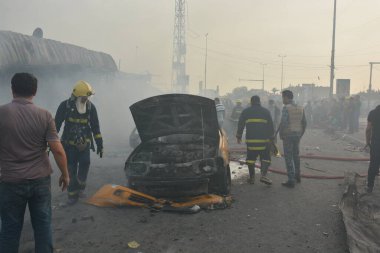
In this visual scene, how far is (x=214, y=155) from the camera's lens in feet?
21.1

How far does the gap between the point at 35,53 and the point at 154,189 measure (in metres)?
11.5

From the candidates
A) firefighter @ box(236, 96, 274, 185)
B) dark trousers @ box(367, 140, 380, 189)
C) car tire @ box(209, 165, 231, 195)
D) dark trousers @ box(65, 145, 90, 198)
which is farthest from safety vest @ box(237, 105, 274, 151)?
dark trousers @ box(65, 145, 90, 198)

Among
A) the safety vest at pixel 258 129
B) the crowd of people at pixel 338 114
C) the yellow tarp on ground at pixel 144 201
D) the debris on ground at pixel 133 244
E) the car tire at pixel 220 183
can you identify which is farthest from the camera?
the crowd of people at pixel 338 114

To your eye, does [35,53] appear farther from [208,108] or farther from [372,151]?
[372,151]

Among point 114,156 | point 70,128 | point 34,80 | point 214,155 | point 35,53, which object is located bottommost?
point 114,156

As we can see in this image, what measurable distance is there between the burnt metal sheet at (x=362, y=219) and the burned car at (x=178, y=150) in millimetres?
2041

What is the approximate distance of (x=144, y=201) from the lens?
5918mm

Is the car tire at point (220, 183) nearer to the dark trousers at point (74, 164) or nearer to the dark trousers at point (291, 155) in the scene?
the dark trousers at point (291, 155)

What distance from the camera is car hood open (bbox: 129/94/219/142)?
21.0ft

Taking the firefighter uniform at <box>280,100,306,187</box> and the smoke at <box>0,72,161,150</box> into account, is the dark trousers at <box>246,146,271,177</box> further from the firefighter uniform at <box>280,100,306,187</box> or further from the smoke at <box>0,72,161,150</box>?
the smoke at <box>0,72,161,150</box>

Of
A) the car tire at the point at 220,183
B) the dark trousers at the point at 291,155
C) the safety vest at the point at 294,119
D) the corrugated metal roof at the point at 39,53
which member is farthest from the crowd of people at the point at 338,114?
the car tire at the point at 220,183

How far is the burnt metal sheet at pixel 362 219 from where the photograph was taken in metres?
4.00


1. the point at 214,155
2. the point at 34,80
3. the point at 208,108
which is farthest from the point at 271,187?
the point at 34,80

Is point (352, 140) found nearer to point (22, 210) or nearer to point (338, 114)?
point (338, 114)
